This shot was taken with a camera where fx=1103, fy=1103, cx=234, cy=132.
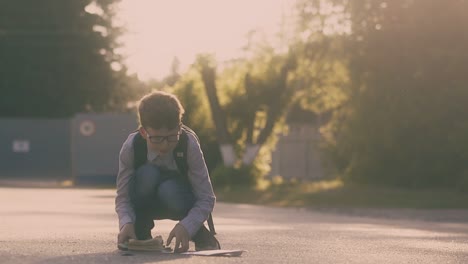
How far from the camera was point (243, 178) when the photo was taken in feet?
103

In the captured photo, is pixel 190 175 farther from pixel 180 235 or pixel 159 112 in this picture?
pixel 159 112

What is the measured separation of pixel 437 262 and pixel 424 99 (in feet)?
58.2

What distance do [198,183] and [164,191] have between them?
0.74ft

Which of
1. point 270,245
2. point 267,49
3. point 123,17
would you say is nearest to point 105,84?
point 123,17

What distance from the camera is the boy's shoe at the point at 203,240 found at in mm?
7297

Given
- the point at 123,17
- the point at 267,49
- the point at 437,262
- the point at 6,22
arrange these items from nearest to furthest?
the point at 437,262 < the point at 267,49 < the point at 6,22 < the point at 123,17

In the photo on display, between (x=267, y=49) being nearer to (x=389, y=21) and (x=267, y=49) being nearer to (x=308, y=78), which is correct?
(x=308, y=78)

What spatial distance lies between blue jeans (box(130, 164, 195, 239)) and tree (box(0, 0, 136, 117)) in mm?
41302

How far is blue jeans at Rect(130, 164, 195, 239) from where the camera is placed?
711 centimetres

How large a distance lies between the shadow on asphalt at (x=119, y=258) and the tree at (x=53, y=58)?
137 feet

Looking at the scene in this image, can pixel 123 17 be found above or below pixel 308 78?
above

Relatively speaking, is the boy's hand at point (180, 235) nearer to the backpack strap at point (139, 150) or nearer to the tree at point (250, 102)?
the backpack strap at point (139, 150)

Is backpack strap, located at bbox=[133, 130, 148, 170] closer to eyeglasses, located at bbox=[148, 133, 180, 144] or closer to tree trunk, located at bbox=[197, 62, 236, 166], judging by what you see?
eyeglasses, located at bbox=[148, 133, 180, 144]

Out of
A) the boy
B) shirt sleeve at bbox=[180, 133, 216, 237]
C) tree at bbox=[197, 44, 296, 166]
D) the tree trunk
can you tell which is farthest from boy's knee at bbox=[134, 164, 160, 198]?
the tree trunk
